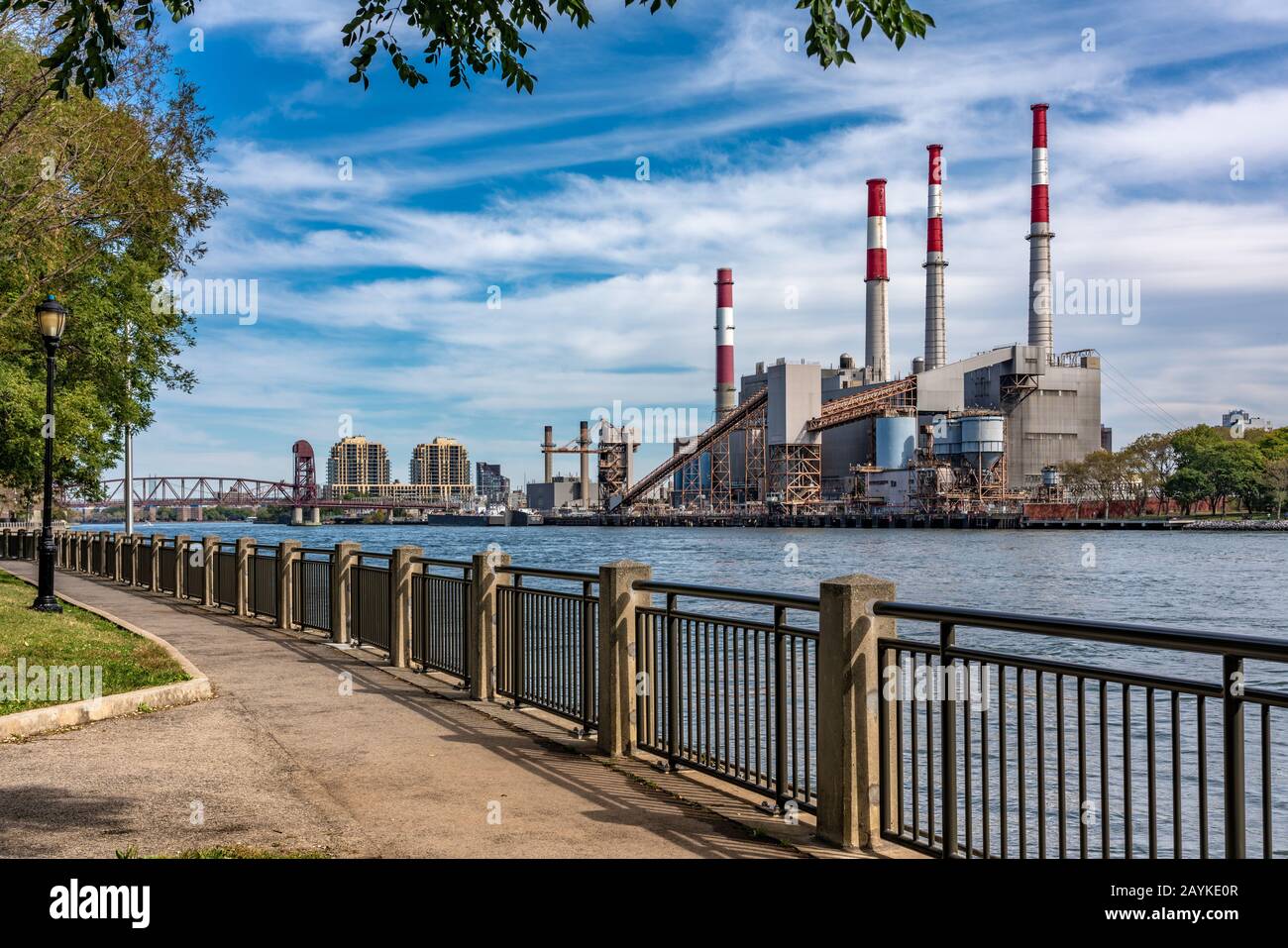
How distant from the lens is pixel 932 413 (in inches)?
5197

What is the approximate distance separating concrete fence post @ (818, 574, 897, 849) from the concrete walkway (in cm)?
40

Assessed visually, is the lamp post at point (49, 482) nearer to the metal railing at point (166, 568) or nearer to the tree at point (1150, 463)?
Answer: the metal railing at point (166, 568)

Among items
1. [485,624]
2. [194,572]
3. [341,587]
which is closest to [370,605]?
[341,587]

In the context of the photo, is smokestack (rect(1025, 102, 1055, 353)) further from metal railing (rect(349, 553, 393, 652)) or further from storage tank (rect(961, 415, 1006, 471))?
metal railing (rect(349, 553, 393, 652))

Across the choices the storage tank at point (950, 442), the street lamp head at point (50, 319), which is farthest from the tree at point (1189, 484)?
the street lamp head at point (50, 319)

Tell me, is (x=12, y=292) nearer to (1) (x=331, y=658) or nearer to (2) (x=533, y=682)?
(1) (x=331, y=658)

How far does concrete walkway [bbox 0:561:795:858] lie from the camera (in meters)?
6.12

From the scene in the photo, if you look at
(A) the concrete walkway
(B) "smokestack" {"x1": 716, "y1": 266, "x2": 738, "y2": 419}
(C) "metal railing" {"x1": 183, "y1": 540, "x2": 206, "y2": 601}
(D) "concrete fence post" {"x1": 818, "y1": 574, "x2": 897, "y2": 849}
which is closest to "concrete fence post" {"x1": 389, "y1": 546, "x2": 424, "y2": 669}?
(A) the concrete walkway

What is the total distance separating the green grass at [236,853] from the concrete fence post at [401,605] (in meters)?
7.33

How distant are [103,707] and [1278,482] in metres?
129

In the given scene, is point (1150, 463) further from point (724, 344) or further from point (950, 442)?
point (724, 344)

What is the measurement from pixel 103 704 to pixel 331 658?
14.4 feet
